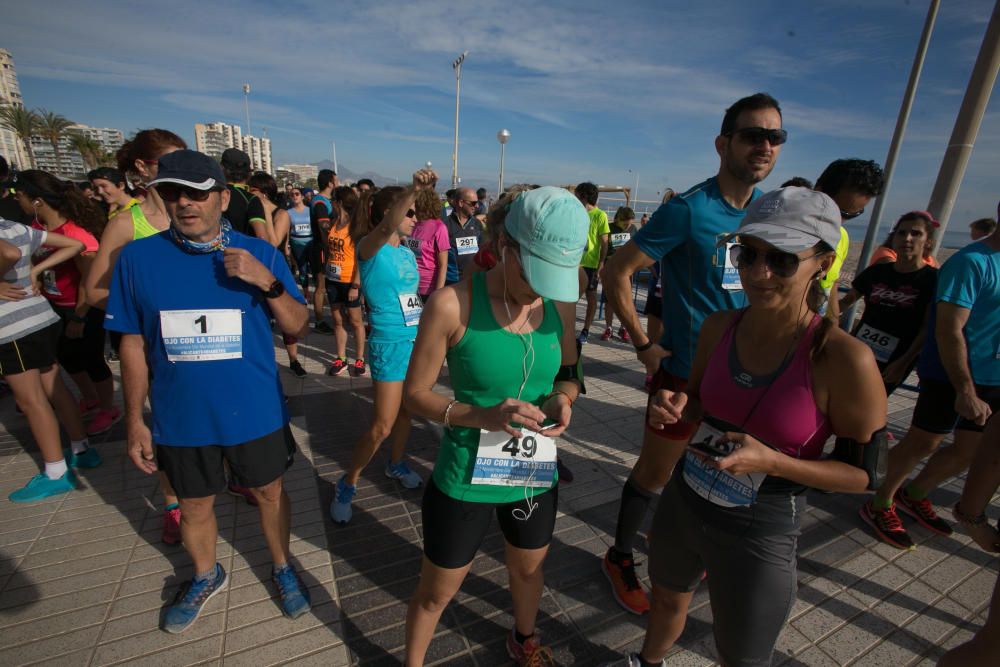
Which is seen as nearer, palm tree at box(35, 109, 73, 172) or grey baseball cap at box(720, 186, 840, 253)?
grey baseball cap at box(720, 186, 840, 253)

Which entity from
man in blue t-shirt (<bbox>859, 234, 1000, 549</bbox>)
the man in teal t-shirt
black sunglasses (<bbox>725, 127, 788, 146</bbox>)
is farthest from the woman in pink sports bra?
the man in teal t-shirt

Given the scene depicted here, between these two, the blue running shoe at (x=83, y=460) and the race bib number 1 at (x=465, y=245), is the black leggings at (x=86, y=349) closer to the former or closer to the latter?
the blue running shoe at (x=83, y=460)

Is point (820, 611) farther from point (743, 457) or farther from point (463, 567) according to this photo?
point (463, 567)

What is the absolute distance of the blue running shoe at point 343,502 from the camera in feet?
9.80

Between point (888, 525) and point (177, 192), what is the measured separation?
4689 millimetres

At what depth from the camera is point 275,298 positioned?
6.43 feet

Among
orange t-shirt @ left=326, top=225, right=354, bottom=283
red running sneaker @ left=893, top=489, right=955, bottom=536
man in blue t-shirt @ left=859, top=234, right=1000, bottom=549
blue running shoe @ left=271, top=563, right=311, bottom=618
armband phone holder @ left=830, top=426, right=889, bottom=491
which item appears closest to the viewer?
armband phone holder @ left=830, top=426, right=889, bottom=491

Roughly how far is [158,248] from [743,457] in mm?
2326

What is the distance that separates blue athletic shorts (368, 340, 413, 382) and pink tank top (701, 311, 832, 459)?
6.83 feet

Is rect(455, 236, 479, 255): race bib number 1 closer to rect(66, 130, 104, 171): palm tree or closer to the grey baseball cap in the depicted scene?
the grey baseball cap

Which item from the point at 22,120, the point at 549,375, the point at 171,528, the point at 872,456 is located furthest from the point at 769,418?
the point at 22,120

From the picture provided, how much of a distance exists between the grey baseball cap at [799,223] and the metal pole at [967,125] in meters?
5.37

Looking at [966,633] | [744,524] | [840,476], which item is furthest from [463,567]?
[966,633]

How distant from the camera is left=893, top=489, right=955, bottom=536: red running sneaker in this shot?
321 centimetres
